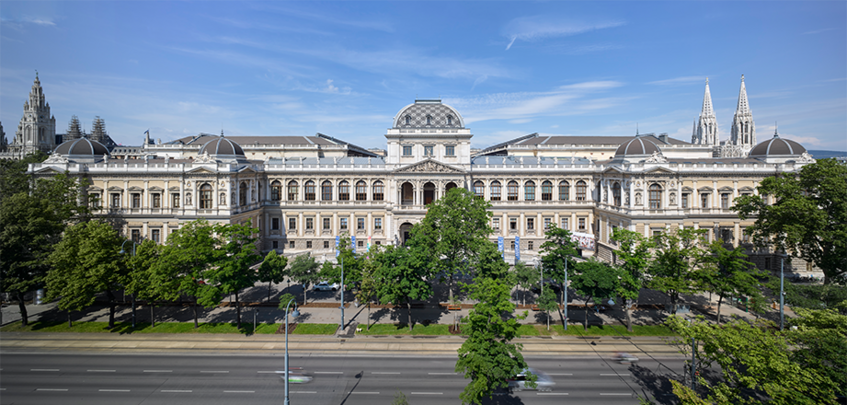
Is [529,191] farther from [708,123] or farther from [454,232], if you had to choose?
[708,123]

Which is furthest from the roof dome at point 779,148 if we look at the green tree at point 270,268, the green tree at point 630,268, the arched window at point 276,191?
the arched window at point 276,191

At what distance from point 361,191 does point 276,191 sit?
642 inches

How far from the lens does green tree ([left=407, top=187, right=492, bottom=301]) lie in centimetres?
4391

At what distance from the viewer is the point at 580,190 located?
7294 centimetres

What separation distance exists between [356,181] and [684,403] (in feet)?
202

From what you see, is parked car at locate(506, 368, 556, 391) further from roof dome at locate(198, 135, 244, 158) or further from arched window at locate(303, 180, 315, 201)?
roof dome at locate(198, 135, 244, 158)

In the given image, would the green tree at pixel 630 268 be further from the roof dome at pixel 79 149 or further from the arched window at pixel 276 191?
the roof dome at pixel 79 149

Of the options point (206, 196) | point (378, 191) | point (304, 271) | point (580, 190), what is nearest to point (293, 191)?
point (206, 196)

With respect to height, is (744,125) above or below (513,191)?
above

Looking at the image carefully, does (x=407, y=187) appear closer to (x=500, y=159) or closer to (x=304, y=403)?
(x=500, y=159)

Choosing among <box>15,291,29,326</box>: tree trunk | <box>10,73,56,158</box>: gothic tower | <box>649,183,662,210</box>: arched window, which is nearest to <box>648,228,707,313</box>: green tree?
<box>649,183,662,210</box>: arched window

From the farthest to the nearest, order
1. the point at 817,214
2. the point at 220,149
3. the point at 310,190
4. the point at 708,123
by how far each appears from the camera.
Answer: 1. the point at 708,123
2. the point at 310,190
3. the point at 220,149
4. the point at 817,214

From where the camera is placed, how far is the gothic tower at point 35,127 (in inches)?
5768

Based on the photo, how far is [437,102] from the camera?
70.2 m
